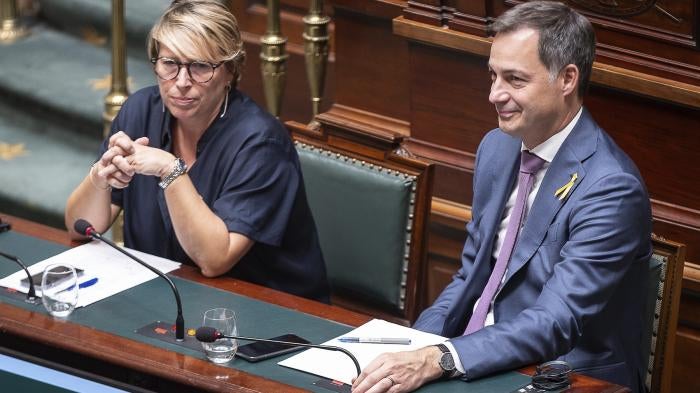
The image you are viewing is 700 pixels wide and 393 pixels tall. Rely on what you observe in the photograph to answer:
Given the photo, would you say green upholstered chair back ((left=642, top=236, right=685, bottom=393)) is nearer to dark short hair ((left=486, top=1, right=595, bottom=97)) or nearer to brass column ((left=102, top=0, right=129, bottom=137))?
dark short hair ((left=486, top=1, right=595, bottom=97))

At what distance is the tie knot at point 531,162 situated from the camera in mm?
3309

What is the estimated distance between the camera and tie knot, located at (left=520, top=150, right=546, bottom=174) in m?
3.31

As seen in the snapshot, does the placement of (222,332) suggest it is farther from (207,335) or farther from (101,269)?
(101,269)

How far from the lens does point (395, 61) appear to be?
15.7ft

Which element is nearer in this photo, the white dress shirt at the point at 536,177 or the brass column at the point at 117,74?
the white dress shirt at the point at 536,177

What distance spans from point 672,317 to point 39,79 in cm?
319

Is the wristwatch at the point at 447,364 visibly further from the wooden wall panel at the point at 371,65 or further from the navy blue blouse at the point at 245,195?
the wooden wall panel at the point at 371,65

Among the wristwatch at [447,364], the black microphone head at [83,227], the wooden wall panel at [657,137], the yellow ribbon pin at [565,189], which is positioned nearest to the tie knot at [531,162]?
the yellow ribbon pin at [565,189]

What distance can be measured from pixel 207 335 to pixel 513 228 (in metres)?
0.82

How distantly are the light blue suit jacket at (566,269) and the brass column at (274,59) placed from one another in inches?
59.8

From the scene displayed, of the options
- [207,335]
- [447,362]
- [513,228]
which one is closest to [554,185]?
[513,228]

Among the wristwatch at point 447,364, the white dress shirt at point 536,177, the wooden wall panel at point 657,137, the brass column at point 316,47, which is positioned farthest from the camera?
the brass column at point 316,47

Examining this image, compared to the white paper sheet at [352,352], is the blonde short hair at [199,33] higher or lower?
higher

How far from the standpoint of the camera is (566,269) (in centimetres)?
309
